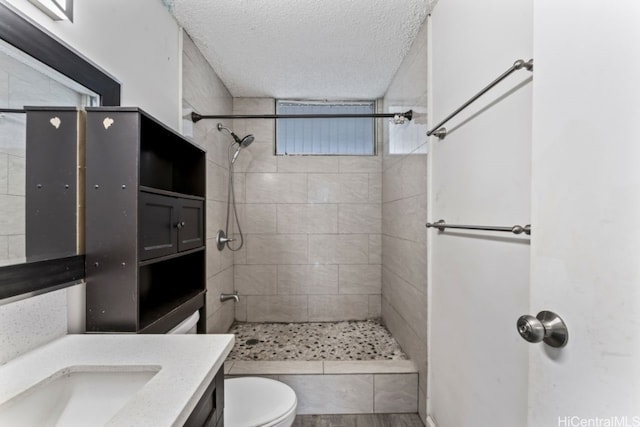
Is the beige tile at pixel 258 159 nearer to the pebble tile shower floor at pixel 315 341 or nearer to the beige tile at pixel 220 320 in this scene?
the beige tile at pixel 220 320

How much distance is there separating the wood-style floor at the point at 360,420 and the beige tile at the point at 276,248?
1350 millimetres

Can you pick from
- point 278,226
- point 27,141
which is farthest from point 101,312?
point 278,226

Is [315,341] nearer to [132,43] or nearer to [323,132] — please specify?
[323,132]

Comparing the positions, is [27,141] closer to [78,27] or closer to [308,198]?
[78,27]

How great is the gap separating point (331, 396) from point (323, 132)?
226 centimetres

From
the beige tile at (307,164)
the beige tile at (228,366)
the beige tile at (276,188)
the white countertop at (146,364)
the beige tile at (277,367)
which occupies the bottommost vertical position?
the beige tile at (228,366)

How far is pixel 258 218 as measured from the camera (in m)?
2.93

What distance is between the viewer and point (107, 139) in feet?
3.33

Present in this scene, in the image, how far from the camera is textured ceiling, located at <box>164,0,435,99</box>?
1.64m

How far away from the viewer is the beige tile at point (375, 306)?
296cm

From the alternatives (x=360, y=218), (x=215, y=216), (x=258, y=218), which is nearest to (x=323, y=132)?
(x=360, y=218)

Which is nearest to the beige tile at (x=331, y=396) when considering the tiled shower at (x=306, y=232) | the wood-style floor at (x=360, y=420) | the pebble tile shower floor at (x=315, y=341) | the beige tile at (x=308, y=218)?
the wood-style floor at (x=360, y=420)

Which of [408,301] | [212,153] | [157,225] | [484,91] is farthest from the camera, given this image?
[212,153]

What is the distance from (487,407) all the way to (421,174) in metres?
1.18
